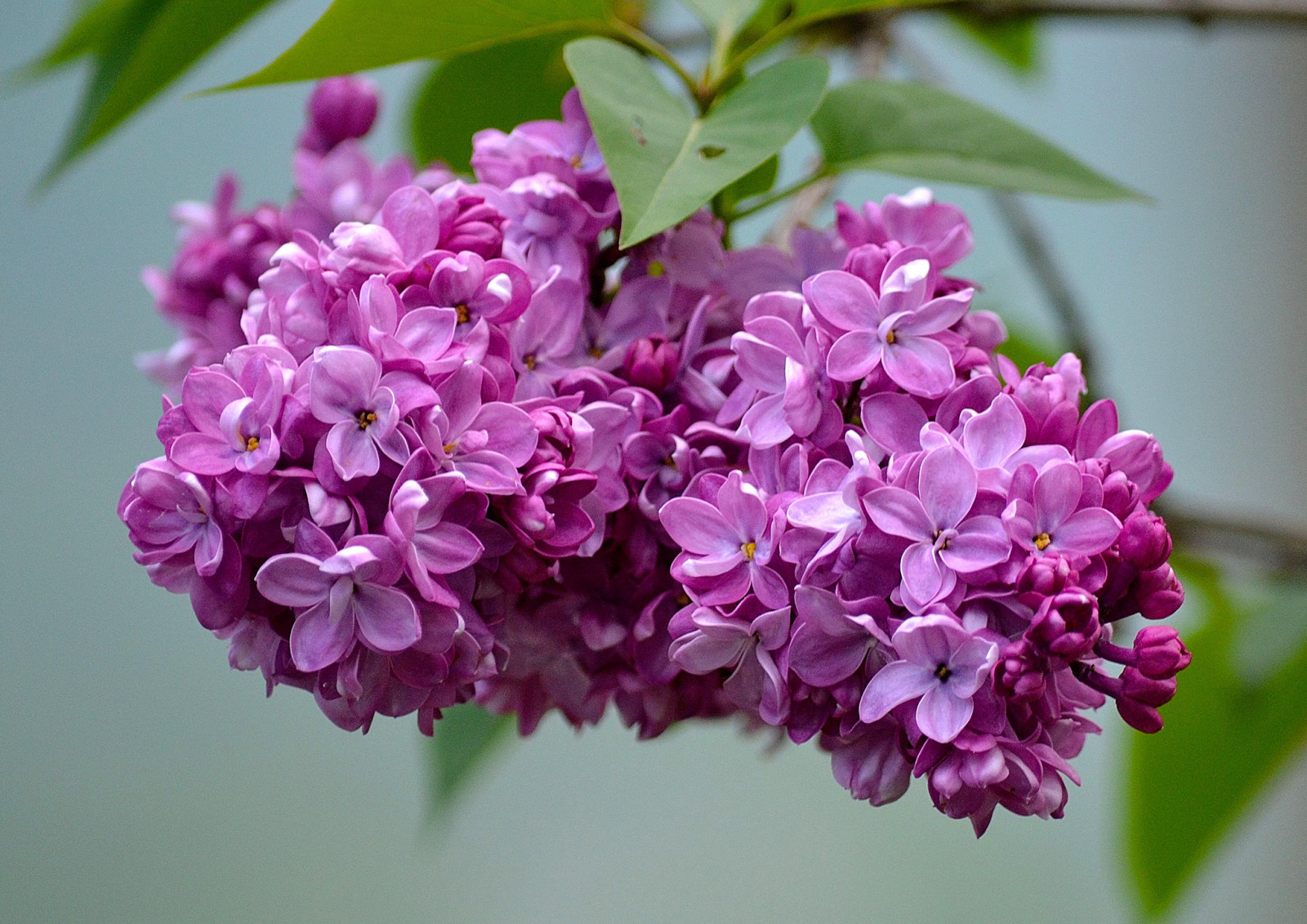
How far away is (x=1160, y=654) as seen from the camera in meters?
0.34

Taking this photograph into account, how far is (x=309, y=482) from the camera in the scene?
13.0 inches

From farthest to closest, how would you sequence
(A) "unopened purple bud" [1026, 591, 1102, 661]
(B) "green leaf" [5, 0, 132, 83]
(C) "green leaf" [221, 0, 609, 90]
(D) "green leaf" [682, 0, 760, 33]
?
(B) "green leaf" [5, 0, 132, 83] → (D) "green leaf" [682, 0, 760, 33] → (C) "green leaf" [221, 0, 609, 90] → (A) "unopened purple bud" [1026, 591, 1102, 661]

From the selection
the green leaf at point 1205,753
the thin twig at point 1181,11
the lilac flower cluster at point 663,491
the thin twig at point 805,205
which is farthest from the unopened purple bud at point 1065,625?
the green leaf at point 1205,753

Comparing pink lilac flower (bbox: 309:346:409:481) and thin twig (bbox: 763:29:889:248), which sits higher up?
pink lilac flower (bbox: 309:346:409:481)

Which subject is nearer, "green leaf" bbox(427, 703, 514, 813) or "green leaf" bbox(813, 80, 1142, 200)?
"green leaf" bbox(813, 80, 1142, 200)

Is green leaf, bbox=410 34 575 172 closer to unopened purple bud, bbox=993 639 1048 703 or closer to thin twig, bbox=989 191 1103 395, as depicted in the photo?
thin twig, bbox=989 191 1103 395

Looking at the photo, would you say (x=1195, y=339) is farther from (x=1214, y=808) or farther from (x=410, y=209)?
(x=410, y=209)

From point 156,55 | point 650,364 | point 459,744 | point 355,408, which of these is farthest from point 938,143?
point 459,744

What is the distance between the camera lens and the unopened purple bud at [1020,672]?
0.31 m

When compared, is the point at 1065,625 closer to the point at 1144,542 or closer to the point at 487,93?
the point at 1144,542

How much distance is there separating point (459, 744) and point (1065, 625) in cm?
58

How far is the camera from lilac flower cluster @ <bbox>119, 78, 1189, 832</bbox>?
32 cm

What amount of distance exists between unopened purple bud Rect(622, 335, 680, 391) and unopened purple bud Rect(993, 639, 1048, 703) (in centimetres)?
16

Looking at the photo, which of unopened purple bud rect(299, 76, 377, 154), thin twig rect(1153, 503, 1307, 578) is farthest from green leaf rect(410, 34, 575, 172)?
thin twig rect(1153, 503, 1307, 578)
